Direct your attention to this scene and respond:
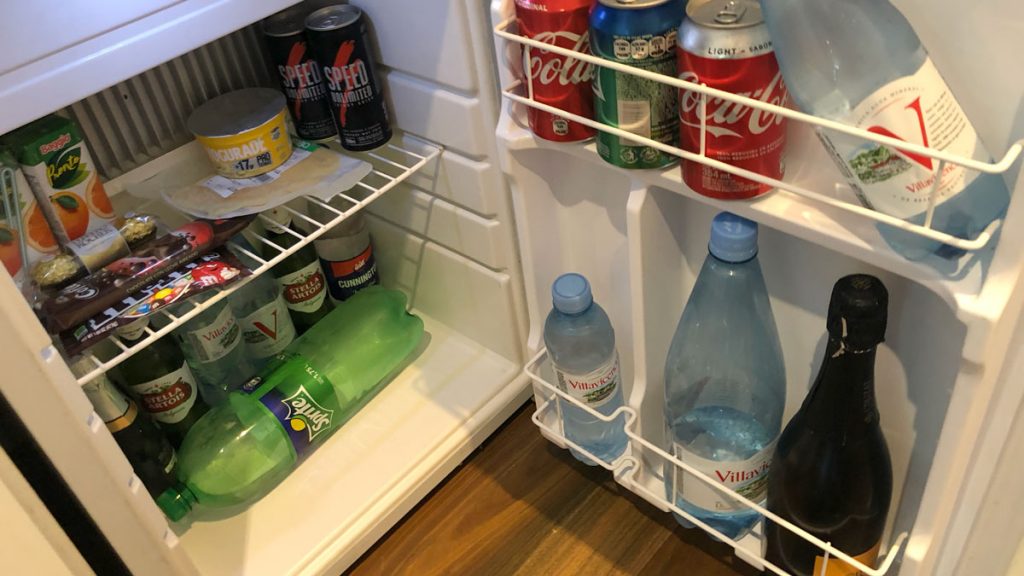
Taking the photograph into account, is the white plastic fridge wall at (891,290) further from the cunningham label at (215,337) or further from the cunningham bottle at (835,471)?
the cunningham label at (215,337)

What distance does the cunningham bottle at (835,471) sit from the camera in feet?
2.50

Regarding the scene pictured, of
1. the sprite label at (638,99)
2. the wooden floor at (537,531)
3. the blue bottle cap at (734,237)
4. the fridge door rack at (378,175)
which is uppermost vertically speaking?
the sprite label at (638,99)

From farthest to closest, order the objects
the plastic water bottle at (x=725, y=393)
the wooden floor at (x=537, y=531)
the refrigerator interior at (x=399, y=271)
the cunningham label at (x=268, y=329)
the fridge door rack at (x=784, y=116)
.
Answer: the cunningham label at (x=268, y=329)
the wooden floor at (x=537, y=531)
the refrigerator interior at (x=399, y=271)
the plastic water bottle at (x=725, y=393)
the fridge door rack at (x=784, y=116)

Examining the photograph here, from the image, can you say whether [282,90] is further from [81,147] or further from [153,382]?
[153,382]

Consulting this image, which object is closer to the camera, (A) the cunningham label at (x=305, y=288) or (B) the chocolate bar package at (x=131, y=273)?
(B) the chocolate bar package at (x=131, y=273)

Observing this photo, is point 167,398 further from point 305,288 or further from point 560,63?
point 560,63

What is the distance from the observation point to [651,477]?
102 cm

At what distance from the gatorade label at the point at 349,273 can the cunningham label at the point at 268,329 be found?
9 centimetres

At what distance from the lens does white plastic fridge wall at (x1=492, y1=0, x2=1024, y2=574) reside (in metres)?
0.56

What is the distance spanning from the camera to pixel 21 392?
2.32 feet

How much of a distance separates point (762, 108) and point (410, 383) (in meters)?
0.80

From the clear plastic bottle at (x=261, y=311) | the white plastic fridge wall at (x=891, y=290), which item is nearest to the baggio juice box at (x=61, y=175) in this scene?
the clear plastic bottle at (x=261, y=311)

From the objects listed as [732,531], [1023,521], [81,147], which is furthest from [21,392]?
[1023,521]

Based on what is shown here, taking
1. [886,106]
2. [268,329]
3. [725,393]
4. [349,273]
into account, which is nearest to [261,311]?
[268,329]
